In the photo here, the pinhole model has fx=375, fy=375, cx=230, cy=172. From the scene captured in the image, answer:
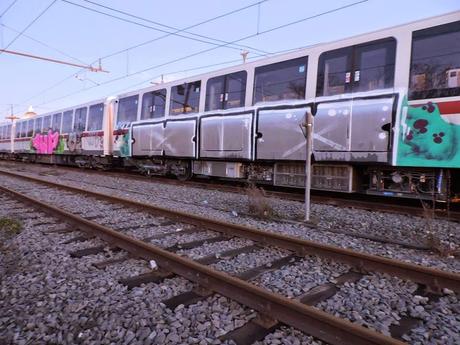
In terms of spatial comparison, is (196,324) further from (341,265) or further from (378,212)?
(378,212)

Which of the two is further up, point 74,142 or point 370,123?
point 370,123

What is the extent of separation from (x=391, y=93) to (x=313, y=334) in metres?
5.60

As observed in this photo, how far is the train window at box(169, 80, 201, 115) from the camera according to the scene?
444 inches

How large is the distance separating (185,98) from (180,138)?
1.26 meters

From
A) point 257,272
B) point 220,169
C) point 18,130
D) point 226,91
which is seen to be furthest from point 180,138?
point 18,130

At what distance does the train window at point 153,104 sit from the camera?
41.1 feet

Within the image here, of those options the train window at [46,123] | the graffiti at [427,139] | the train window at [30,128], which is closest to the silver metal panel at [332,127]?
the graffiti at [427,139]

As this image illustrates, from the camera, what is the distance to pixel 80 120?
18.1m

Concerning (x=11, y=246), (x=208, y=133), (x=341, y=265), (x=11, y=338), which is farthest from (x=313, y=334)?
(x=208, y=133)

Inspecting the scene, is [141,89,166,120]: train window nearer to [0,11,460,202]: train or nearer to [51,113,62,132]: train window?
[0,11,460,202]: train

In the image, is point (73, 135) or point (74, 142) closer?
point (74, 142)

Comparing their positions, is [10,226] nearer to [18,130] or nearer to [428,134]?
[428,134]

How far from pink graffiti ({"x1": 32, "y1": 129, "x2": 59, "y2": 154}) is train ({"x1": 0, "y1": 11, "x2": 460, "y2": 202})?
10098 mm

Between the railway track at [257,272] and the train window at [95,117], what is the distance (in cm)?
1039
